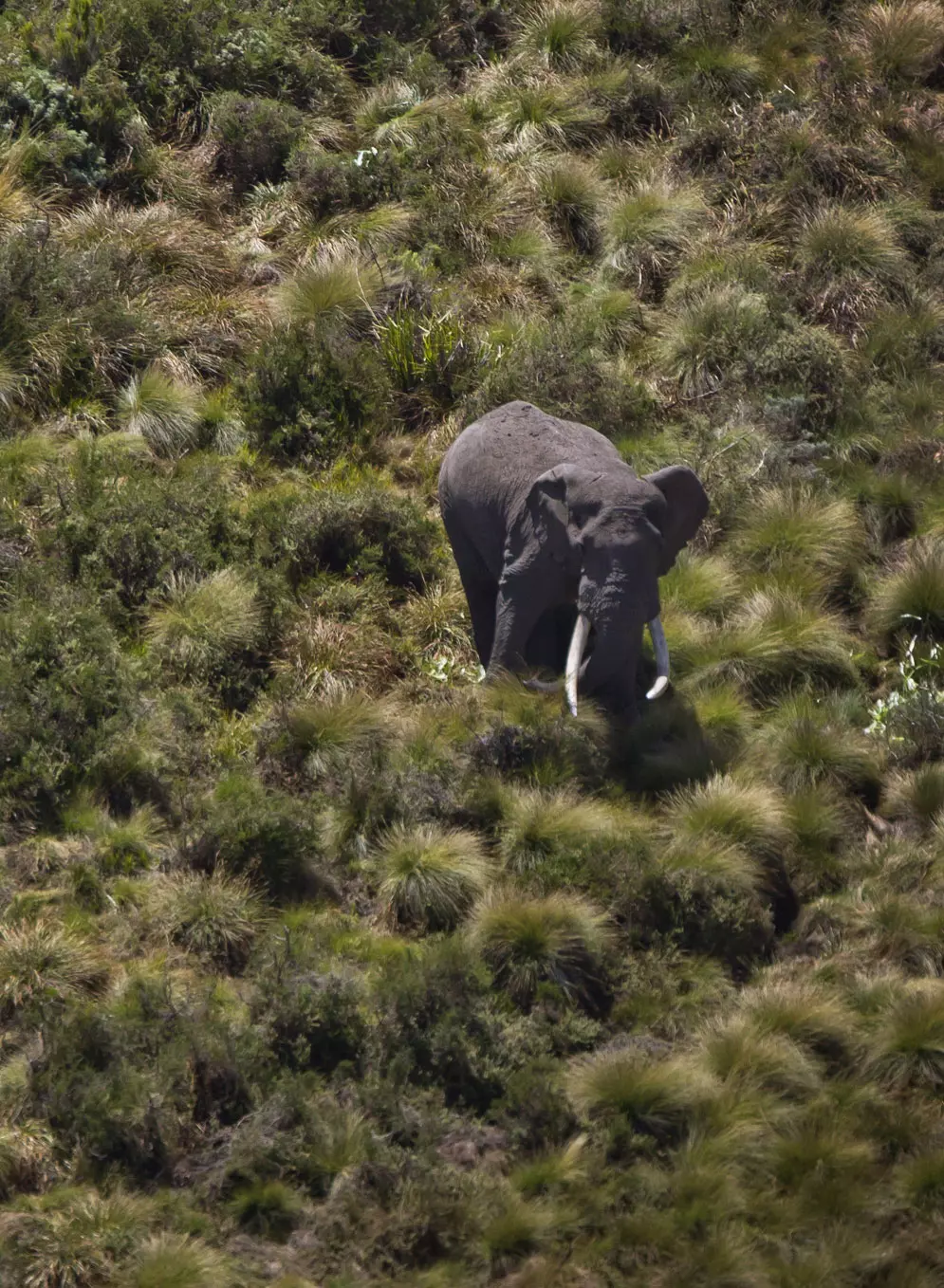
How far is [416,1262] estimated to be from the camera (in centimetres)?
820

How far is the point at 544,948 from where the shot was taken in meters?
9.52

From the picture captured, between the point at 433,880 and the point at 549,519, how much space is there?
2099 millimetres

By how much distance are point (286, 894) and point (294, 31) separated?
36.7ft

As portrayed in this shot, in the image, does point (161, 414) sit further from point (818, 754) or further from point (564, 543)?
point (818, 754)

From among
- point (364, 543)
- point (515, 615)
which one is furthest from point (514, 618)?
point (364, 543)

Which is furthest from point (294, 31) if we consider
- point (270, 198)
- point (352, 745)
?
point (352, 745)

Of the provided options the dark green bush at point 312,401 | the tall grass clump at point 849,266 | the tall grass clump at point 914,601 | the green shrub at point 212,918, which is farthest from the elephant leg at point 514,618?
the tall grass clump at point 849,266

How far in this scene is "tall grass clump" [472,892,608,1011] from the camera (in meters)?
9.46

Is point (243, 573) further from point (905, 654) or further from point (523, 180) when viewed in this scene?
point (523, 180)

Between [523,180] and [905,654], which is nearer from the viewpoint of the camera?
[905,654]

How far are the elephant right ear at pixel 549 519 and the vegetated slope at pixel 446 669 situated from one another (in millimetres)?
971

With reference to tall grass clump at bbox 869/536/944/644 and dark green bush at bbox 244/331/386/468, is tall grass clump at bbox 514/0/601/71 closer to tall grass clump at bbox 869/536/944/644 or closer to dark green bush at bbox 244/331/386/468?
dark green bush at bbox 244/331/386/468

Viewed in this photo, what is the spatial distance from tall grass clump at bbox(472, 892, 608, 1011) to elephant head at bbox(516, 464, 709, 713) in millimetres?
1289

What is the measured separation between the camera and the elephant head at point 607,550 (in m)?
10.1
